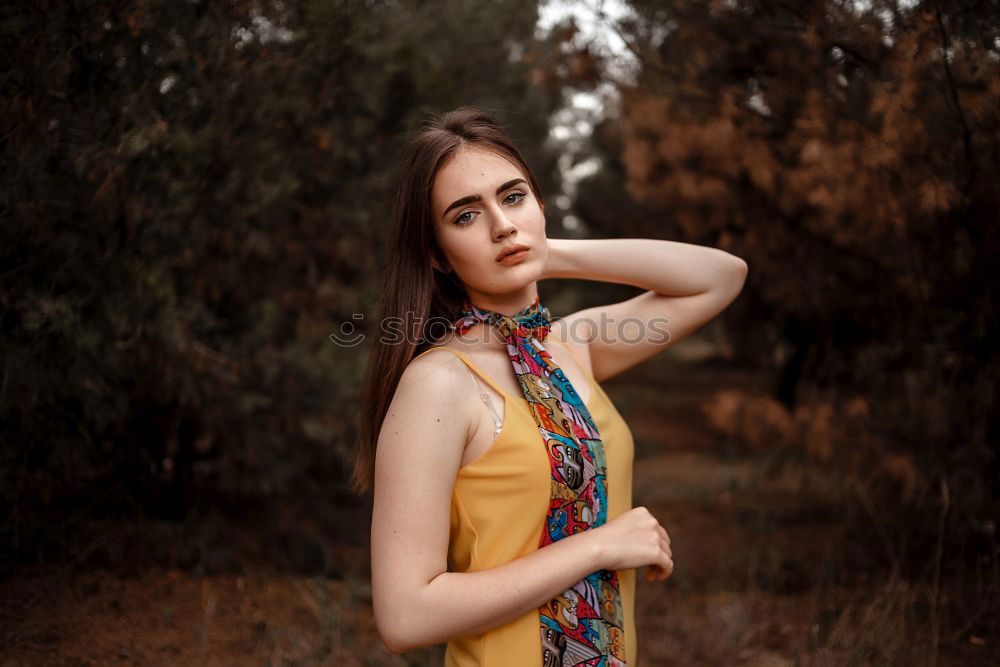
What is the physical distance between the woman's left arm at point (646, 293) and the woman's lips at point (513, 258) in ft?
1.08

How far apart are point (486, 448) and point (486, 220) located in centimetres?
49

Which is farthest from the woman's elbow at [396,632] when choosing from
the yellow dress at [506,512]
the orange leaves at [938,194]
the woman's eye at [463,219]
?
the orange leaves at [938,194]

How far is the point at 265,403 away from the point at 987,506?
3.10m

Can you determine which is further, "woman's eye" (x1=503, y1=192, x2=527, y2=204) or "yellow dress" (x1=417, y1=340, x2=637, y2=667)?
"woman's eye" (x1=503, y1=192, x2=527, y2=204)

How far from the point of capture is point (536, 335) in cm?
181

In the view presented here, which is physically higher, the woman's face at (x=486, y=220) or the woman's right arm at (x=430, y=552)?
the woman's face at (x=486, y=220)

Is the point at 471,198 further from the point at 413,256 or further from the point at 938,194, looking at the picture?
the point at 938,194

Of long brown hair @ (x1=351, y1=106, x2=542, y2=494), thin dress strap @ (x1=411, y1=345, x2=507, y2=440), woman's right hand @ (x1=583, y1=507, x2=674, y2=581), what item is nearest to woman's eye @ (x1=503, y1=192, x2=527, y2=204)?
long brown hair @ (x1=351, y1=106, x2=542, y2=494)

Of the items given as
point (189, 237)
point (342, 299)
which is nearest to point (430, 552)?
point (189, 237)

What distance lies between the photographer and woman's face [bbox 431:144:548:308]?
1.67m

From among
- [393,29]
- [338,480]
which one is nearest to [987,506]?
[338,480]

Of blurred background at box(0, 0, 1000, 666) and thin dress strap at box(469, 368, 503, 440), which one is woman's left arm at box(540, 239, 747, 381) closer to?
thin dress strap at box(469, 368, 503, 440)

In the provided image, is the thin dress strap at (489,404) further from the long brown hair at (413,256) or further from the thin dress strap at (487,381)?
the long brown hair at (413,256)

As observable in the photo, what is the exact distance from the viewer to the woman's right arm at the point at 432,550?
1.43 m
